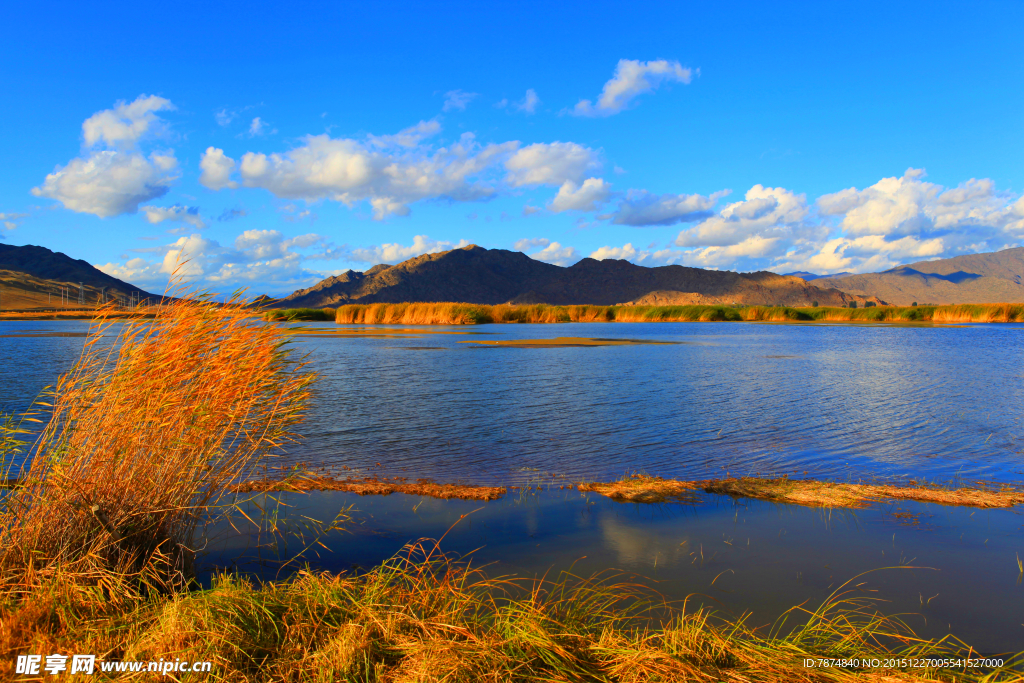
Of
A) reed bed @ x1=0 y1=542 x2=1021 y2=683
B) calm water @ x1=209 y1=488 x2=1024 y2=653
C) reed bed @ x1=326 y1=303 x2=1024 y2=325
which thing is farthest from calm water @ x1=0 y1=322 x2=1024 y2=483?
reed bed @ x1=326 y1=303 x2=1024 y2=325

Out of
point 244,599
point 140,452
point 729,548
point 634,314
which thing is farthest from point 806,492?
point 634,314

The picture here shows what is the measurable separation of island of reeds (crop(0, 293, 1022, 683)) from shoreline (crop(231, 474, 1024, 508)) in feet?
5.51

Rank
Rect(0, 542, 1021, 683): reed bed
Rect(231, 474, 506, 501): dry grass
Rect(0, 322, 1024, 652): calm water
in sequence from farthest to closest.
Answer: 1. Rect(231, 474, 506, 501): dry grass
2. Rect(0, 322, 1024, 652): calm water
3. Rect(0, 542, 1021, 683): reed bed

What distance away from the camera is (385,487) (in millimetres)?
7648

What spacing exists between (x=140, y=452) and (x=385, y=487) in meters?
3.34

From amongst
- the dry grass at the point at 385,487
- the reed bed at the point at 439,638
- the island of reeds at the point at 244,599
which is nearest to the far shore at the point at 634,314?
the dry grass at the point at 385,487

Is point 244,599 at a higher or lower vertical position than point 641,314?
lower

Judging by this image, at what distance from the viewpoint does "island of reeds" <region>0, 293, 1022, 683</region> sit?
135 inches

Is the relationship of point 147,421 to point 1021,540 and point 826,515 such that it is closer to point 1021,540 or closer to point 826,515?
point 826,515

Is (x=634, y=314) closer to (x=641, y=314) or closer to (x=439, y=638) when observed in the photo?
(x=641, y=314)

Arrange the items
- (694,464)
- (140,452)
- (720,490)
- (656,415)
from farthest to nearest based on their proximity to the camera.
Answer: (656,415), (694,464), (720,490), (140,452)

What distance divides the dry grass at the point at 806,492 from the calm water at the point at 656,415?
29.0 inches

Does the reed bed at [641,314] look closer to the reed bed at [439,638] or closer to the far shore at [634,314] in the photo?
the far shore at [634,314]

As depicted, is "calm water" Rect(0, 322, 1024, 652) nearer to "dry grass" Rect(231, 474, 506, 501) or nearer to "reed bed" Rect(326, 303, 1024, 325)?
"dry grass" Rect(231, 474, 506, 501)
